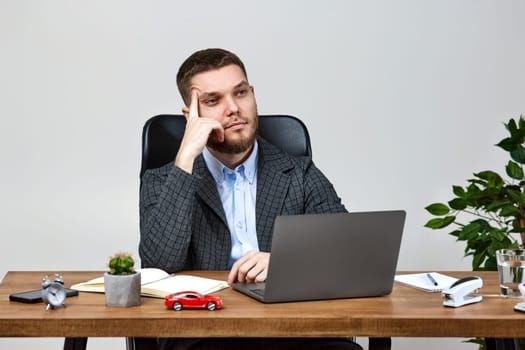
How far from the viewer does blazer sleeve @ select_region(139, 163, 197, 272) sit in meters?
2.17

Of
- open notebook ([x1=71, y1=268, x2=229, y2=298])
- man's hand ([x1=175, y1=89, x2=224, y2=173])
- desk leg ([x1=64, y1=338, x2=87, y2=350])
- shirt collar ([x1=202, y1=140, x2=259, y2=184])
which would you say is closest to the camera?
open notebook ([x1=71, y1=268, x2=229, y2=298])

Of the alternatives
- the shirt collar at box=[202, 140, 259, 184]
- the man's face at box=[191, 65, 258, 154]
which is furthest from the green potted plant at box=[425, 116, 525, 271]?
the man's face at box=[191, 65, 258, 154]

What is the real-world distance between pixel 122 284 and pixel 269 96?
7.13ft

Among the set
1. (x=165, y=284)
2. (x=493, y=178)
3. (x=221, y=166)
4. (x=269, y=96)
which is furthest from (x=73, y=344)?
(x=269, y=96)

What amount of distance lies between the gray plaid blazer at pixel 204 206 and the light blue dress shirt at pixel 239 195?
0.02 metres

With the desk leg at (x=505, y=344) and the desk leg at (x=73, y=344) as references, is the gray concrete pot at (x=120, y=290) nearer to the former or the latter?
the desk leg at (x=73, y=344)

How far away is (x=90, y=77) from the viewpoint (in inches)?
145

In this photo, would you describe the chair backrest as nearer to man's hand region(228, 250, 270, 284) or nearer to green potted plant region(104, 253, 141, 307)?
man's hand region(228, 250, 270, 284)

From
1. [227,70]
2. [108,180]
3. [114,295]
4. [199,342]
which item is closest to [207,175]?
[227,70]

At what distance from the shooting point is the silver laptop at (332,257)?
1691mm

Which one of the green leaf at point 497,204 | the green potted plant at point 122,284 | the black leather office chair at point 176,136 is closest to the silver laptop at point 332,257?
the green potted plant at point 122,284

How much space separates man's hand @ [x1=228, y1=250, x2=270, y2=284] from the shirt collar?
1.97 feet

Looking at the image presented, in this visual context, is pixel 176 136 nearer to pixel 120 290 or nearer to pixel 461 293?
pixel 120 290

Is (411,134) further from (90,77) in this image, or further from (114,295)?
(114,295)
